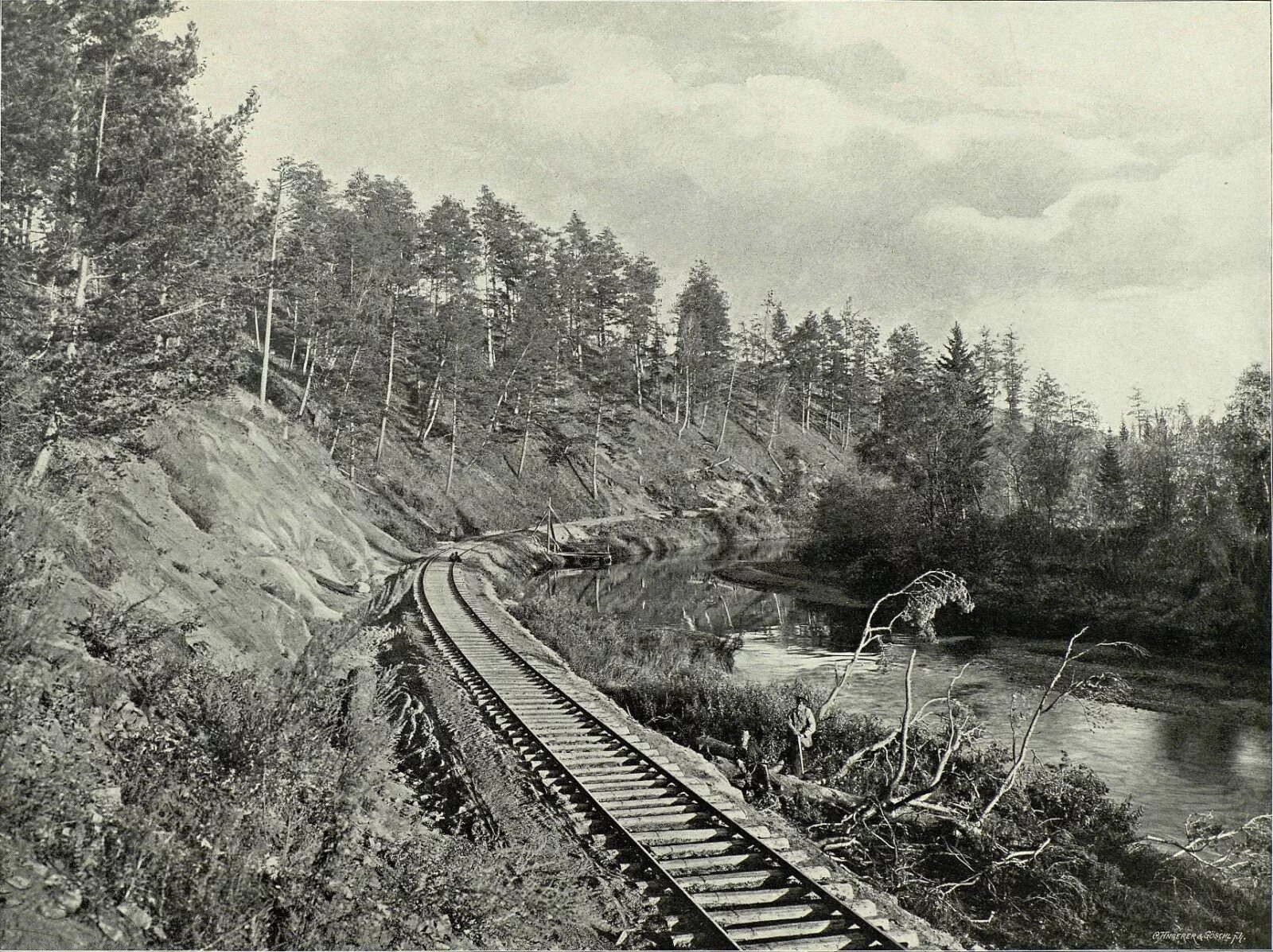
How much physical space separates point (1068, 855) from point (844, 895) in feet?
15.7

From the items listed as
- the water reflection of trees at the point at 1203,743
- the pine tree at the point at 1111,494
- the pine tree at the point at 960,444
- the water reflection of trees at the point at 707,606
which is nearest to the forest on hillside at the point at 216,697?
the water reflection of trees at the point at 1203,743

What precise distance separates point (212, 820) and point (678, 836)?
487cm

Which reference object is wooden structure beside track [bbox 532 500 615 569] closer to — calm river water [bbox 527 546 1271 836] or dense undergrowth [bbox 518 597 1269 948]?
Answer: calm river water [bbox 527 546 1271 836]

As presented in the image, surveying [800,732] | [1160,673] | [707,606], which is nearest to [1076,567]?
[1160,673]

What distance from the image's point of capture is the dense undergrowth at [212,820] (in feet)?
15.5

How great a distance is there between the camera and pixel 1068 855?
32.8 feet

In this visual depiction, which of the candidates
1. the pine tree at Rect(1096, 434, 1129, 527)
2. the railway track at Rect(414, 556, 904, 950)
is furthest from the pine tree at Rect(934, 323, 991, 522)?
→ the railway track at Rect(414, 556, 904, 950)

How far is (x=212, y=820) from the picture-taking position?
505 cm

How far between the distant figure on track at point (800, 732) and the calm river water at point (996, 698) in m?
3.98

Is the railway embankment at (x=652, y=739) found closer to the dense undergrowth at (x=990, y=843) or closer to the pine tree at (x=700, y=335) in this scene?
the dense undergrowth at (x=990, y=843)

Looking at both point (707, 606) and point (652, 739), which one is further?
point (707, 606)

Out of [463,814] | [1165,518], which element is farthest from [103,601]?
[1165,518]

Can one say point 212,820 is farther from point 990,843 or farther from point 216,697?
point 990,843

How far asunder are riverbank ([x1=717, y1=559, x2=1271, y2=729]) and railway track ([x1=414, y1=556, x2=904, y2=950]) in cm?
1292
